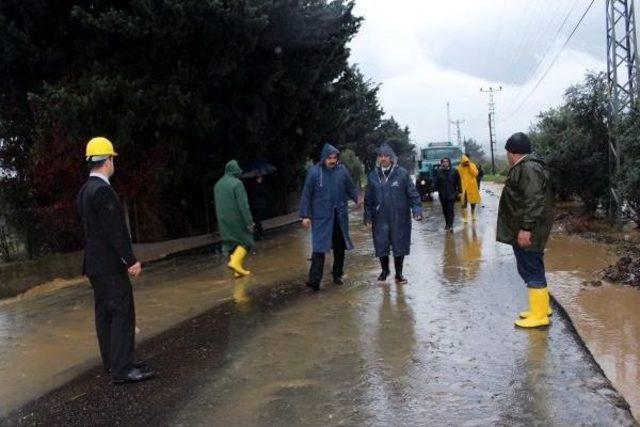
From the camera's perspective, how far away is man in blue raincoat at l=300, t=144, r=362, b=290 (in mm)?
8055

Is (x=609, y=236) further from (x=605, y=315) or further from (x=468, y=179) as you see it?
(x=605, y=315)

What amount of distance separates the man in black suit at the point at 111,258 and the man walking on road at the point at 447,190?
374 inches

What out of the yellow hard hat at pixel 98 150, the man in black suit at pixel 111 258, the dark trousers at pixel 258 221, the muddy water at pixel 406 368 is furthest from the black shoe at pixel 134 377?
the dark trousers at pixel 258 221

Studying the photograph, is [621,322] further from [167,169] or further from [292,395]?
[167,169]

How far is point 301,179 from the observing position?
73.6ft

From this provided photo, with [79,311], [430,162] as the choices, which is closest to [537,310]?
[79,311]

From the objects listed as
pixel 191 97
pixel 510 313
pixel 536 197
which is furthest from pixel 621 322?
pixel 191 97

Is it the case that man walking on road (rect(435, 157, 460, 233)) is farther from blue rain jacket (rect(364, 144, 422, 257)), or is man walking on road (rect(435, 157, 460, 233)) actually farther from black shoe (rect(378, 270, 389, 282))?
blue rain jacket (rect(364, 144, 422, 257))

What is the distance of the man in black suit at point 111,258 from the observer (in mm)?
4969

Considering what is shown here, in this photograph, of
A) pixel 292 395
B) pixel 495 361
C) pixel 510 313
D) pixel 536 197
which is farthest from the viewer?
pixel 510 313

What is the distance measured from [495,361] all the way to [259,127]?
33.3ft

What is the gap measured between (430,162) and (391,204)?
65.6ft

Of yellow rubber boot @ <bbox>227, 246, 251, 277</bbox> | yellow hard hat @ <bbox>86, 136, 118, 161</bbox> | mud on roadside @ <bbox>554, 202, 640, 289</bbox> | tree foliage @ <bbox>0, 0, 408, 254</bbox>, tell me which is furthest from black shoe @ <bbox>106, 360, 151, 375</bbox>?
tree foliage @ <bbox>0, 0, 408, 254</bbox>

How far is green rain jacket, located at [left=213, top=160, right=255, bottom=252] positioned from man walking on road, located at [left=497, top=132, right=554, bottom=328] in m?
4.39
